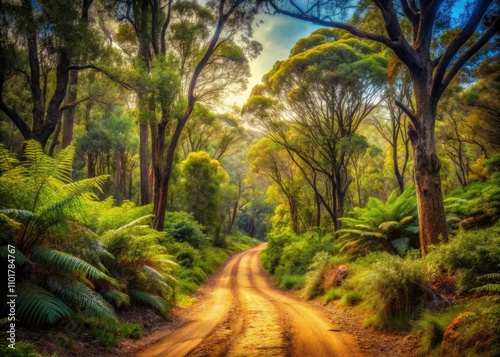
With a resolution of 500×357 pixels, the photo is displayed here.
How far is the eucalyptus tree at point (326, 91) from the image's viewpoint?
13.7 metres

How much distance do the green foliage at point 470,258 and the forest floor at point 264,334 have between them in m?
1.59

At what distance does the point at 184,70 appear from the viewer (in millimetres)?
15273

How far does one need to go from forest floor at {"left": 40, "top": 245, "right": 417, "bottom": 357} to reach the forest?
246 mm

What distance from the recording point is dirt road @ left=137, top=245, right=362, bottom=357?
499 cm

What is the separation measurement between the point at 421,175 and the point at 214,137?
89.8ft

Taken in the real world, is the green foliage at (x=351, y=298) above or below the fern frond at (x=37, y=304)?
below

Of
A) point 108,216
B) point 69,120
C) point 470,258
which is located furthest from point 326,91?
point 69,120

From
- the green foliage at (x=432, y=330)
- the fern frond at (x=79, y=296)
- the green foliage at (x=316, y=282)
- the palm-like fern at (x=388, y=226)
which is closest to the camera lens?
the green foliage at (x=432, y=330)

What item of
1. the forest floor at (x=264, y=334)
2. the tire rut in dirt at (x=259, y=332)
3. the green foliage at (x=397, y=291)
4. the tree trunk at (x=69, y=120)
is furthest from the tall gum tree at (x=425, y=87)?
the tree trunk at (x=69, y=120)

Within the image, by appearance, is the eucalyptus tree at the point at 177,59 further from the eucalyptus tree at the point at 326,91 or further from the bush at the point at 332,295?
the bush at the point at 332,295

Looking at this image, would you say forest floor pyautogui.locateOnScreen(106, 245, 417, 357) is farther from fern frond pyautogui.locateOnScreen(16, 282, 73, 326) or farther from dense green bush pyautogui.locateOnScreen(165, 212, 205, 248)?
dense green bush pyautogui.locateOnScreen(165, 212, 205, 248)

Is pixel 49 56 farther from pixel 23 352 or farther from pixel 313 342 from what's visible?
pixel 313 342

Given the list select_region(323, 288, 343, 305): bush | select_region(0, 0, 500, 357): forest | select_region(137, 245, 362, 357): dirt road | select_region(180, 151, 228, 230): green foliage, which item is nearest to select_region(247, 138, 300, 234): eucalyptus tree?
select_region(180, 151, 228, 230): green foliage

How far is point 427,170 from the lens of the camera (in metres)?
7.06
